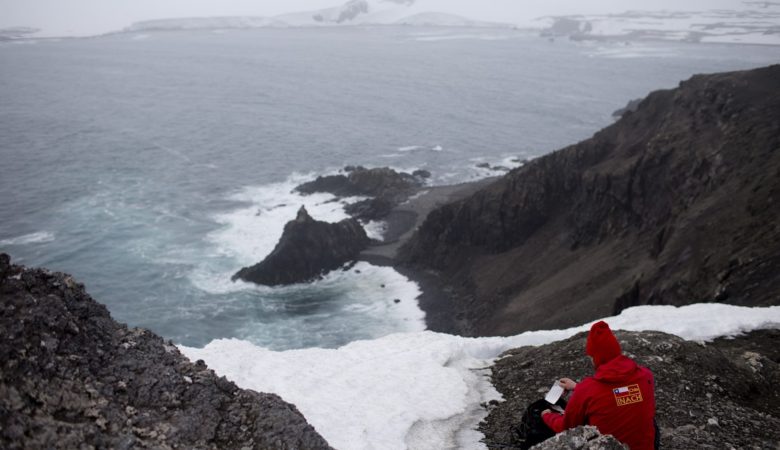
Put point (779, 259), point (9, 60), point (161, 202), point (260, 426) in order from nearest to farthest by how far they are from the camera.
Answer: point (260, 426)
point (779, 259)
point (161, 202)
point (9, 60)

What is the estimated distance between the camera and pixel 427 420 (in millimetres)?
12703

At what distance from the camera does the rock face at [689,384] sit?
10.9 metres

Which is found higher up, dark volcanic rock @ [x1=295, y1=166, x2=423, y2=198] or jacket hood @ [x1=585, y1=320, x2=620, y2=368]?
jacket hood @ [x1=585, y1=320, x2=620, y2=368]

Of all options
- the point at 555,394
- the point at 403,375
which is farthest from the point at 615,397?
the point at 403,375

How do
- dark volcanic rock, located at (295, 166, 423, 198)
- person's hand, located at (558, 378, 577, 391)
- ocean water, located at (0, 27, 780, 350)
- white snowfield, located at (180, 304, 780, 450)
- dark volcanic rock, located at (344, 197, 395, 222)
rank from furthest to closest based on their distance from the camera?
dark volcanic rock, located at (295, 166, 423, 198) → dark volcanic rock, located at (344, 197, 395, 222) → ocean water, located at (0, 27, 780, 350) → white snowfield, located at (180, 304, 780, 450) → person's hand, located at (558, 378, 577, 391)

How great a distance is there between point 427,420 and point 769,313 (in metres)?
11.2

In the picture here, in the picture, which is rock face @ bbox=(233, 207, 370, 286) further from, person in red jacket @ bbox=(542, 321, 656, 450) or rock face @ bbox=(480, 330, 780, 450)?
person in red jacket @ bbox=(542, 321, 656, 450)

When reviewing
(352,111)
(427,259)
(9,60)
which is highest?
(9,60)

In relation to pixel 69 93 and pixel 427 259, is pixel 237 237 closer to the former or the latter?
pixel 427 259

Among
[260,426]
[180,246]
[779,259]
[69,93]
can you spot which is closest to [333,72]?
[69,93]

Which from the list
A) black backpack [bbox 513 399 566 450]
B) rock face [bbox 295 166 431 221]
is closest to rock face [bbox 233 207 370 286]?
rock face [bbox 295 166 431 221]

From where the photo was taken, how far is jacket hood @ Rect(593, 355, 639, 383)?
7.26 m

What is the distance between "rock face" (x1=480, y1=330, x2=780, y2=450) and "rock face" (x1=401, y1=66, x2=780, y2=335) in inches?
384

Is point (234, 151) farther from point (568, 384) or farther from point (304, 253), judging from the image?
point (568, 384)
